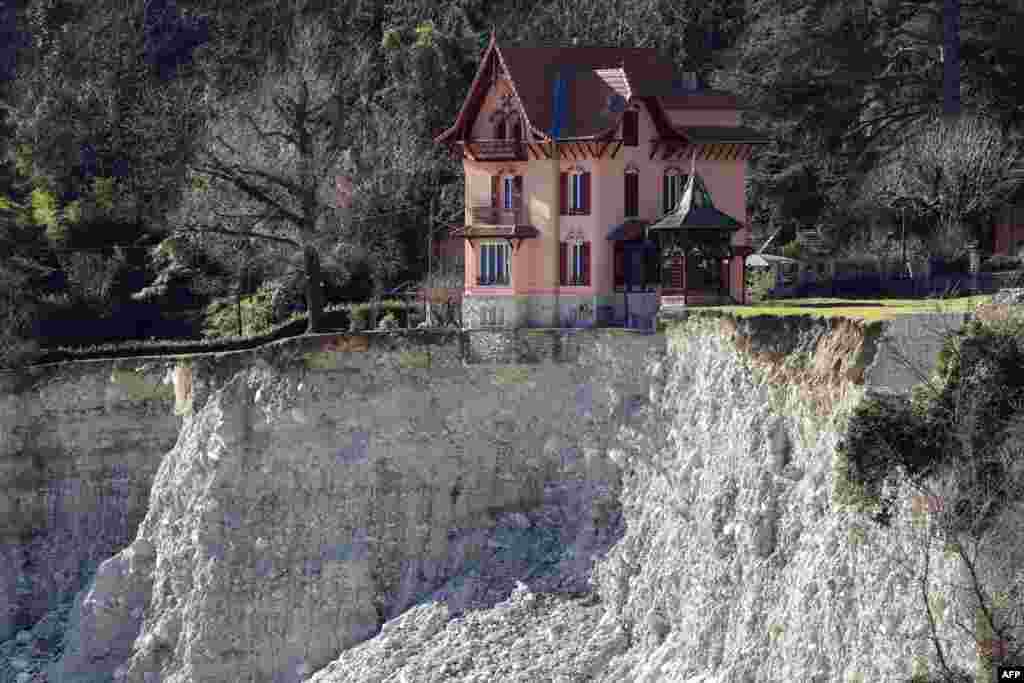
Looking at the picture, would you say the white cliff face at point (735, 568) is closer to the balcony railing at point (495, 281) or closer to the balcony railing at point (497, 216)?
the balcony railing at point (495, 281)

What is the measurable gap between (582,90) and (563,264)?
15.9 feet

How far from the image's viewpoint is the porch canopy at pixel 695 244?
56.6 m

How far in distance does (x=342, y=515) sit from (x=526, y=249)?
9263 mm

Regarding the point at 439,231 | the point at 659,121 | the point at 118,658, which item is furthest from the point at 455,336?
the point at 439,231

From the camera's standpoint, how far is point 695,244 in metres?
57.0

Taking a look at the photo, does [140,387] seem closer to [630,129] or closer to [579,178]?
[579,178]

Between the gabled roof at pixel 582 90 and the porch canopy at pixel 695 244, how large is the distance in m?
3.15

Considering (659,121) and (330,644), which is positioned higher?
(659,121)

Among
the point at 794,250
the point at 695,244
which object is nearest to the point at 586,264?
the point at 695,244

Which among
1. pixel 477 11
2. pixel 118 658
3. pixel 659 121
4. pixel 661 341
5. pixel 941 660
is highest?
pixel 477 11

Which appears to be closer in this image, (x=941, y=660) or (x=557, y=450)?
(x=941, y=660)

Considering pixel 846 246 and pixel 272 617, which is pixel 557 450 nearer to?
pixel 272 617

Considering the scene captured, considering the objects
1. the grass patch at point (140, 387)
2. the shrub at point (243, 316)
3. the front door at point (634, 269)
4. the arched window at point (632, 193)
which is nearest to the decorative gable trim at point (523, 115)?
the arched window at point (632, 193)

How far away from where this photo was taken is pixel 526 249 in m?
60.4
